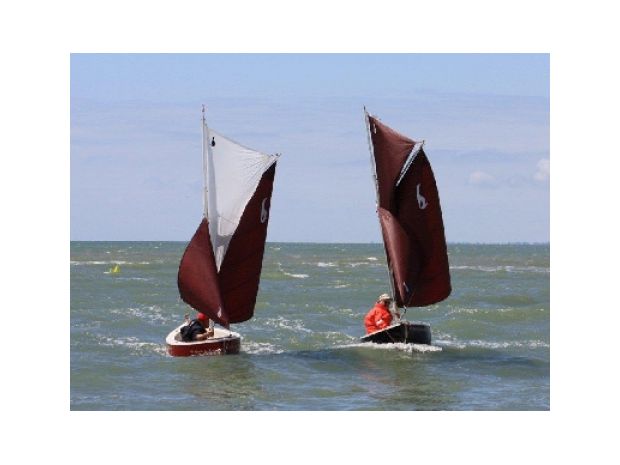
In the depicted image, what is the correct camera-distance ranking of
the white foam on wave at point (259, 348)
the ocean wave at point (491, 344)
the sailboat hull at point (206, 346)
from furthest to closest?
the ocean wave at point (491, 344) → the white foam on wave at point (259, 348) → the sailboat hull at point (206, 346)

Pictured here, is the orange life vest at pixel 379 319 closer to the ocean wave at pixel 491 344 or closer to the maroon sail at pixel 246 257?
the maroon sail at pixel 246 257

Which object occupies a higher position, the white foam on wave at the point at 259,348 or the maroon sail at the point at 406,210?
the maroon sail at the point at 406,210

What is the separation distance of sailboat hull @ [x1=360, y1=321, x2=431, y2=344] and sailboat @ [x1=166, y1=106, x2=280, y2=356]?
330 centimetres

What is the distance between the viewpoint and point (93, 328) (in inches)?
1460

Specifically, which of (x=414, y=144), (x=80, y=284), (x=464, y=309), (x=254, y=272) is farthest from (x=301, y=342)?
(x=80, y=284)

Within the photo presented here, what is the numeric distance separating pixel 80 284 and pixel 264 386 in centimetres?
3396

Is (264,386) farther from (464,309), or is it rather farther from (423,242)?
(464,309)

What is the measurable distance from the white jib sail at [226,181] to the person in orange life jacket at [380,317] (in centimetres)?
410

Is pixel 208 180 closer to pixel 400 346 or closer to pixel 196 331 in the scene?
pixel 196 331

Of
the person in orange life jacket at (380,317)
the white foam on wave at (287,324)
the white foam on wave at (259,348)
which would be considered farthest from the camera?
the white foam on wave at (287,324)

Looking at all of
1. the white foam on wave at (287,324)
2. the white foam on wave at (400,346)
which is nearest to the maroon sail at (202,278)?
the white foam on wave at (400,346)

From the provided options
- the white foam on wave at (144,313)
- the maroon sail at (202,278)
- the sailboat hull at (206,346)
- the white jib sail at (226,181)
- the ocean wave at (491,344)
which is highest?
the white jib sail at (226,181)

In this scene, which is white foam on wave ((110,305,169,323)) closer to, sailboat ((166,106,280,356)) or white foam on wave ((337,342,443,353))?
sailboat ((166,106,280,356))

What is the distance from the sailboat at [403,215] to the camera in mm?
29266
